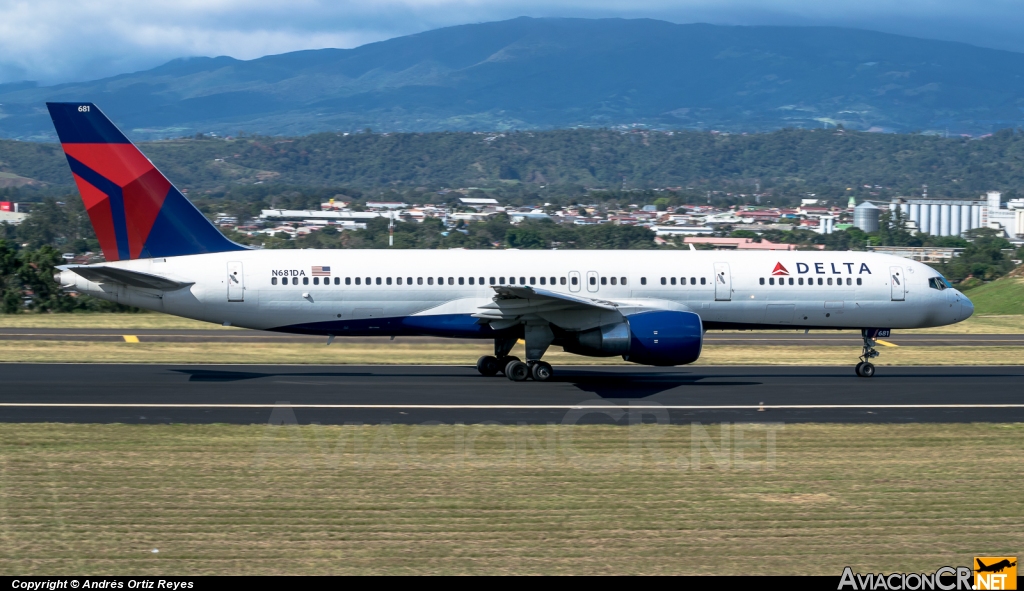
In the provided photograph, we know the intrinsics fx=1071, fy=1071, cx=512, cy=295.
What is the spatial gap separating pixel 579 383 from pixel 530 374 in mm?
1286

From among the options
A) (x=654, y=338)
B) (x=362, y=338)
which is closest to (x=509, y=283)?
(x=654, y=338)

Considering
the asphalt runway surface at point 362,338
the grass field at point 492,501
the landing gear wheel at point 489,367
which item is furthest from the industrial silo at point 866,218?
the grass field at point 492,501

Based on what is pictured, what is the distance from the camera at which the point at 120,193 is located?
2705 centimetres

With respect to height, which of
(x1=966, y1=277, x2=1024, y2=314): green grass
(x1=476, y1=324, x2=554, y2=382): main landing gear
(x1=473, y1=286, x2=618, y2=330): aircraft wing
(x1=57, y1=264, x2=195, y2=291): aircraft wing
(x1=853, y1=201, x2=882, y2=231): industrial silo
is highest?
(x1=853, y1=201, x2=882, y2=231): industrial silo

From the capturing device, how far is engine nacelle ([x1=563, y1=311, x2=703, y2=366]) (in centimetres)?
2569

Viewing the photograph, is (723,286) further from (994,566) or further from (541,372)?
(994,566)

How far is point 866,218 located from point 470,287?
144 meters

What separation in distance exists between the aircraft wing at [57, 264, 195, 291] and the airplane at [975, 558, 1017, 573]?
20.2 meters

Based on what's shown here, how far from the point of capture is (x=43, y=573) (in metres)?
11.6

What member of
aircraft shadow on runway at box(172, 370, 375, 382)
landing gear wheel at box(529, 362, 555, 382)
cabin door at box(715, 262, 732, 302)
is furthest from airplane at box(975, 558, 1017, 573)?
aircraft shadow on runway at box(172, 370, 375, 382)

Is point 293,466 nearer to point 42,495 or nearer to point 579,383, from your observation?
point 42,495

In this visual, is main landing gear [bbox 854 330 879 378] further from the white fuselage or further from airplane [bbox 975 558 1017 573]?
airplane [bbox 975 558 1017 573]

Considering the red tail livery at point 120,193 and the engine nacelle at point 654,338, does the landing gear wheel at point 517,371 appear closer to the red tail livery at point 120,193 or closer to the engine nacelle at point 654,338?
the engine nacelle at point 654,338

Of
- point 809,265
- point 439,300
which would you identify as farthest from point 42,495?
point 809,265
